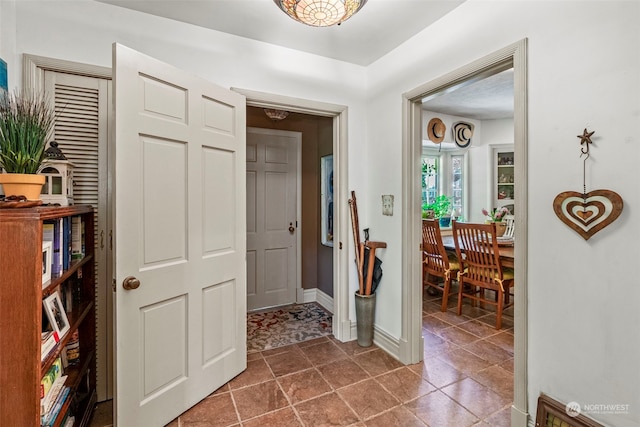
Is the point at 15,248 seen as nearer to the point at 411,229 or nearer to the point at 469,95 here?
the point at 411,229

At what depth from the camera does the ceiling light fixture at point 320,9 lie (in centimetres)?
155

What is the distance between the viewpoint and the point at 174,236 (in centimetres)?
182

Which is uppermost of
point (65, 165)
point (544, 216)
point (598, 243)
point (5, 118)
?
point (5, 118)

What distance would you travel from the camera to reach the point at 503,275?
317 centimetres

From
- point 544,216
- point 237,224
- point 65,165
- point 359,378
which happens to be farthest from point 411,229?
point 65,165

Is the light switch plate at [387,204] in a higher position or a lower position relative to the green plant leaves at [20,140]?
lower

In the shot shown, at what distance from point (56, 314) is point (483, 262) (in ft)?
11.2

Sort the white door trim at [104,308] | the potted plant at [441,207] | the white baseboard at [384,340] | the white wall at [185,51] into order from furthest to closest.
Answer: the potted plant at [441,207] < the white baseboard at [384,340] < the white door trim at [104,308] < the white wall at [185,51]

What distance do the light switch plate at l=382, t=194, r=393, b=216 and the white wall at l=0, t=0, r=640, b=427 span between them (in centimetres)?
90

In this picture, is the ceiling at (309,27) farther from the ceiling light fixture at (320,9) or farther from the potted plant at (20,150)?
the potted plant at (20,150)

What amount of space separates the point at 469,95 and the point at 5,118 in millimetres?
4184

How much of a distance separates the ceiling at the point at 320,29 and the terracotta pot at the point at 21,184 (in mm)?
1388

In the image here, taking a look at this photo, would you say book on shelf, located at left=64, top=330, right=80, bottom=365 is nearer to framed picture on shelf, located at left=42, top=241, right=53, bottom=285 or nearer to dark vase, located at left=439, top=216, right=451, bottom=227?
framed picture on shelf, located at left=42, top=241, right=53, bottom=285

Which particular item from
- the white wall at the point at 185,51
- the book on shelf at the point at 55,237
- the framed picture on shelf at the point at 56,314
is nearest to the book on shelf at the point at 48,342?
the framed picture on shelf at the point at 56,314
